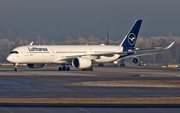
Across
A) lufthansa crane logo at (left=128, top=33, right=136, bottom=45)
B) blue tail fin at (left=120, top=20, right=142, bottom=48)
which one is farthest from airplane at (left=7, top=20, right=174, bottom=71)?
lufthansa crane logo at (left=128, top=33, right=136, bottom=45)

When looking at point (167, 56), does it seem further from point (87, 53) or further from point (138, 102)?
point (138, 102)

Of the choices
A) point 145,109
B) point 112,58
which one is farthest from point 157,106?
point 112,58

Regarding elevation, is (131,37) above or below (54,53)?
above

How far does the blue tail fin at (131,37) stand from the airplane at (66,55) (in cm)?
51

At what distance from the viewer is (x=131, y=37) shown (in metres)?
68.8

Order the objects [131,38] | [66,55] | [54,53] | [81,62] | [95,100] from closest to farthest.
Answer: [95,100] < [81,62] < [54,53] < [66,55] < [131,38]

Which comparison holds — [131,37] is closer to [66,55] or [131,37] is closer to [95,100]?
[66,55]

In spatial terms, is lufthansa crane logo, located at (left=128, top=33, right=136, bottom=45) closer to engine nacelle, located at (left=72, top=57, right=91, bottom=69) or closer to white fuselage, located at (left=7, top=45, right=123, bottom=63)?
white fuselage, located at (left=7, top=45, right=123, bottom=63)

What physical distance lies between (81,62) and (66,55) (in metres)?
4.99

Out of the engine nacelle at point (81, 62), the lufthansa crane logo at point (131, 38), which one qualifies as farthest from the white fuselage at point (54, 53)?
the lufthansa crane logo at point (131, 38)

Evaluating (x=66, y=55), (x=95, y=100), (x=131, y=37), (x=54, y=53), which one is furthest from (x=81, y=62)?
(x=95, y=100)

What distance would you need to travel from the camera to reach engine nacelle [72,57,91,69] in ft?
185

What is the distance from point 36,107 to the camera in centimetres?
1758

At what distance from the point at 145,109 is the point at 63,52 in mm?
43564
